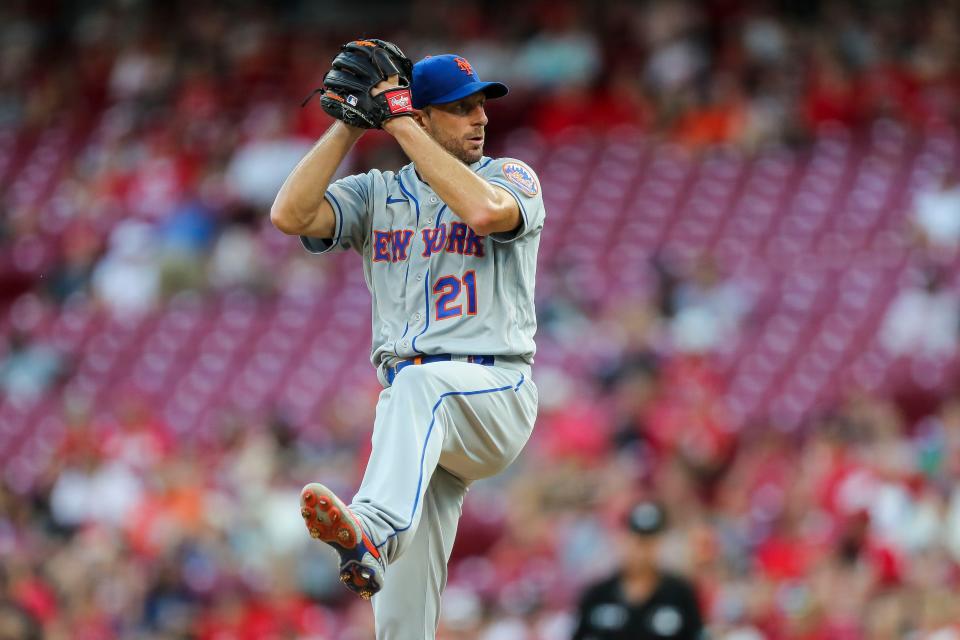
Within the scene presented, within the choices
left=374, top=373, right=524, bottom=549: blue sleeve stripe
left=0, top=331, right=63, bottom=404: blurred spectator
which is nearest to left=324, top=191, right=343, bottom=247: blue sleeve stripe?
left=374, top=373, right=524, bottom=549: blue sleeve stripe

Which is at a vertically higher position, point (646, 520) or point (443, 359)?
point (443, 359)

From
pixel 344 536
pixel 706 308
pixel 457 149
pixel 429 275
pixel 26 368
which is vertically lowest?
pixel 26 368

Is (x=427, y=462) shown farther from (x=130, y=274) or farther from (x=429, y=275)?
(x=130, y=274)

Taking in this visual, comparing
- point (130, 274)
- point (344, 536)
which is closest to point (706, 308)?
point (130, 274)

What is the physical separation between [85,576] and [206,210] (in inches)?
183

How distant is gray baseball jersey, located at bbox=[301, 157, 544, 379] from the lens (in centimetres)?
448

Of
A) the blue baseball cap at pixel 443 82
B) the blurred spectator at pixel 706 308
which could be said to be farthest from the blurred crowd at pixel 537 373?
the blue baseball cap at pixel 443 82

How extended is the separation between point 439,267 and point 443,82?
524mm

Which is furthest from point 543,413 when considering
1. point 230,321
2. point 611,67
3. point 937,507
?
point 611,67

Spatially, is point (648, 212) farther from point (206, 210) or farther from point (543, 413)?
point (206, 210)

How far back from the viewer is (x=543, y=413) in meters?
10.1

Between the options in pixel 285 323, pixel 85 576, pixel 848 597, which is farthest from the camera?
pixel 285 323

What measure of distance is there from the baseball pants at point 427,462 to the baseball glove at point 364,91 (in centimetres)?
70

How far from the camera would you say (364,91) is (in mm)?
4375
